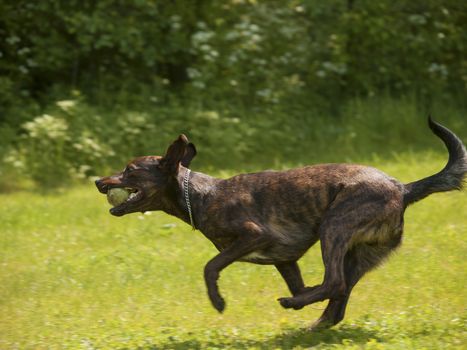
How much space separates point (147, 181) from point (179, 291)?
1712 millimetres

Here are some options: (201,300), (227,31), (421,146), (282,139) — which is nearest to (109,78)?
(227,31)

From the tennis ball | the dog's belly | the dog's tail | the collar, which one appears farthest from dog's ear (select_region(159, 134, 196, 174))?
the dog's tail

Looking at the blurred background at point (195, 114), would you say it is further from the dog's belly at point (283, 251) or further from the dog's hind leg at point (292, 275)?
the dog's belly at point (283, 251)

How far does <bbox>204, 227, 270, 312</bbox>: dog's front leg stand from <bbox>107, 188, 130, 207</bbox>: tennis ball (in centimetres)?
97

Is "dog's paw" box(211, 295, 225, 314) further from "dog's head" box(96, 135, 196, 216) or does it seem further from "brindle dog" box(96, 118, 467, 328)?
"dog's head" box(96, 135, 196, 216)

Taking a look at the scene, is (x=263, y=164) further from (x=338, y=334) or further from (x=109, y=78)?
(x=338, y=334)

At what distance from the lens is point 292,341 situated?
6668mm

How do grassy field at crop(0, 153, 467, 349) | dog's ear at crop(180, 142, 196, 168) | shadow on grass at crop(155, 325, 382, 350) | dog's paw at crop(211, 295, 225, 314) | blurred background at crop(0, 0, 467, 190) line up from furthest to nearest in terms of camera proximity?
blurred background at crop(0, 0, 467, 190) → dog's ear at crop(180, 142, 196, 168) → grassy field at crop(0, 153, 467, 349) → dog's paw at crop(211, 295, 225, 314) → shadow on grass at crop(155, 325, 382, 350)

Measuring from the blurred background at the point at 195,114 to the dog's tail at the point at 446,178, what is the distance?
1.76 m

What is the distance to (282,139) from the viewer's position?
15164 mm

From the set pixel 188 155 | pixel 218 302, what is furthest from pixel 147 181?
pixel 218 302

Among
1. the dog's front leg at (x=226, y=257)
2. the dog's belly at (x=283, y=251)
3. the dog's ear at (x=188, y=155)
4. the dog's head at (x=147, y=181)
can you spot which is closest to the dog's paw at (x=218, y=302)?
the dog's front leg at (x=226, y=257)

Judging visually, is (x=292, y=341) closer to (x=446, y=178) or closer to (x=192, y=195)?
(x=192, y=195)

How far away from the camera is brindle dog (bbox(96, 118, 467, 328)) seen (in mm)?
6652
